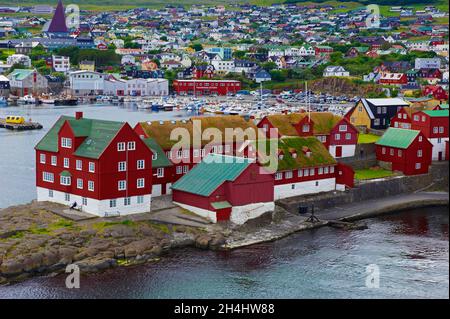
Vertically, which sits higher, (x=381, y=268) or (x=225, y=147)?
(x=225, y=147)

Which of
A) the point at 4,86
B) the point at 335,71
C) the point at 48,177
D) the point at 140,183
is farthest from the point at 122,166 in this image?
the point at 335,71

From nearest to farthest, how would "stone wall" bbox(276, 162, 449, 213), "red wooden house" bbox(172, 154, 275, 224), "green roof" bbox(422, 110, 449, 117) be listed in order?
"red wooden house" bbox(172, 154, 275, 224) → "stone wall" bbox(276, 162, 449, 213) → "green roof" bbox(422, 110, 449, 117)

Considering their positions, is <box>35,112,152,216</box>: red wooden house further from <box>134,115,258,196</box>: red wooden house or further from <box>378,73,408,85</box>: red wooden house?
<box>378,73,408,85</box>: red wooden house

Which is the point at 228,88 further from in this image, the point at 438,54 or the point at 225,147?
the point at 225,147

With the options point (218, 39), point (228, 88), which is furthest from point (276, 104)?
point (218, 39)

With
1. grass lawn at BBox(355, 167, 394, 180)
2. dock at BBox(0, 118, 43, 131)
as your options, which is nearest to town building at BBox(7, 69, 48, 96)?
dock at BBox(0, 118, 43, 131)
